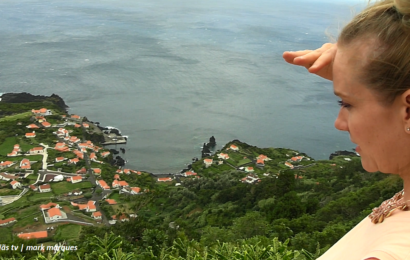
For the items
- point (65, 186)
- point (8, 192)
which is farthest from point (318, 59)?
point (65, 186)

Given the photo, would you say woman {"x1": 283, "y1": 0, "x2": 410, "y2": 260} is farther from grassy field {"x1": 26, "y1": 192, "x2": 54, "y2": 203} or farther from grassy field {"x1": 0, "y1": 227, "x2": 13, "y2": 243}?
grassy field {"x1": 26, "y1": 192, "x2": 54, "y2": 203}

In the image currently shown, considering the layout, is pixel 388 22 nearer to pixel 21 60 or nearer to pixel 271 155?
pixel 271 155

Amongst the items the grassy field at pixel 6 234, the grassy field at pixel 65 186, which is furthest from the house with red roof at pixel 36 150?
the grassy field at pixel 6 234

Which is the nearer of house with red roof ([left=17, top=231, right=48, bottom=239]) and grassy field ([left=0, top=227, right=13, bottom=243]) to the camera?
house with red roof ([left=17, top=231, right=48, bottom=239])

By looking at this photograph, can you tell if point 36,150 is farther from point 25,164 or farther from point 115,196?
point 115,196

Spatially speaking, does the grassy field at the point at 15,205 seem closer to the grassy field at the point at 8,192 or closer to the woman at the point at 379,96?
the grassy field at the point at 8,192

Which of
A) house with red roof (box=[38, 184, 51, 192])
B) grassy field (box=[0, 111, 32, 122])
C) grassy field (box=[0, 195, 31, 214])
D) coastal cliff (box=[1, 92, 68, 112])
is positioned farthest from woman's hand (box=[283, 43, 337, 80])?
coastal cliff (box=[1, 92, 68, 112])

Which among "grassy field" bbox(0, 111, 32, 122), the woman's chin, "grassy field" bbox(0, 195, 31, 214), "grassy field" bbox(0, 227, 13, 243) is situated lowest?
"grassy field" bbox(0, 195, 31, 214)

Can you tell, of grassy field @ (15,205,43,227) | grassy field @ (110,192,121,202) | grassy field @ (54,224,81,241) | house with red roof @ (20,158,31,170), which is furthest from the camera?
house with red roof @ (20,158,31,170)
